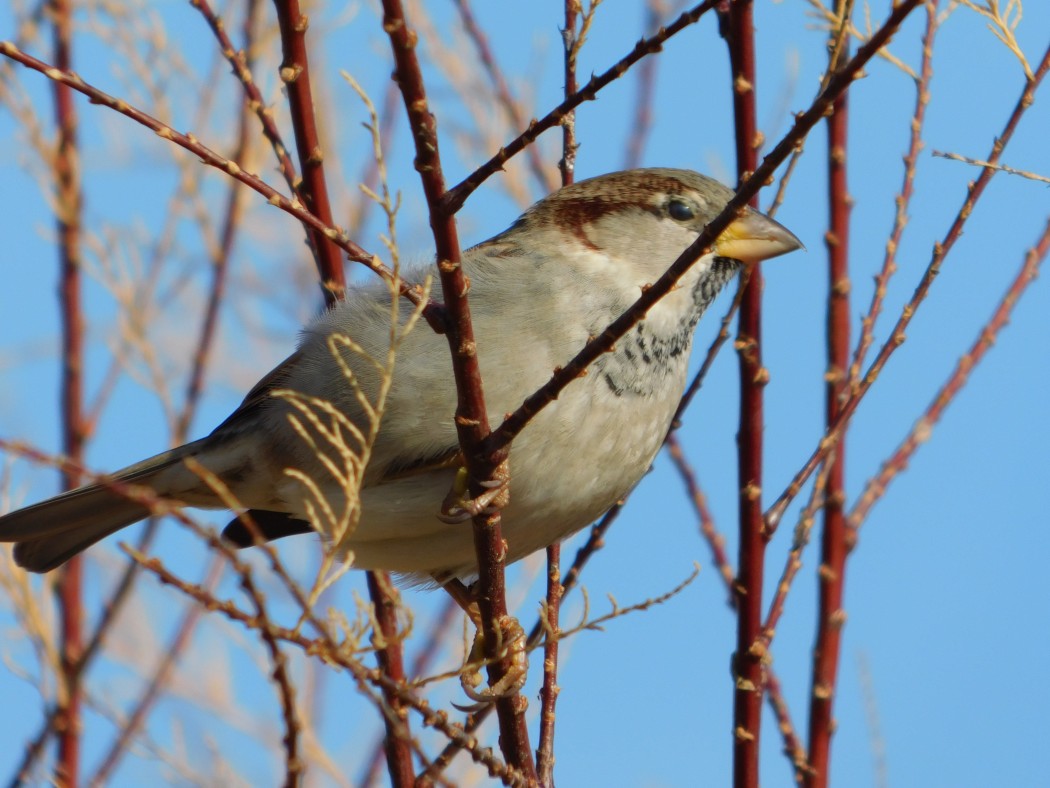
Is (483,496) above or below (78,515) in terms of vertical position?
below

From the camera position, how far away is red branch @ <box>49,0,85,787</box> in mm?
2537

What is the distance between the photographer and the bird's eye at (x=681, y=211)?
9.09 ft

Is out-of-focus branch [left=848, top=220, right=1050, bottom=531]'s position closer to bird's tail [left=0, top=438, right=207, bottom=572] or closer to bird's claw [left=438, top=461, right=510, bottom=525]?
bird's claw [left=438, top=461, right=510, bottom=525]

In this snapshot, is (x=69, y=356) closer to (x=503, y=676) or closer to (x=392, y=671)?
(x=392, y=671)

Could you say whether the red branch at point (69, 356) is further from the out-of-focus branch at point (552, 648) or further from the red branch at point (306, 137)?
the out-of-focus branch at point (552, 648)

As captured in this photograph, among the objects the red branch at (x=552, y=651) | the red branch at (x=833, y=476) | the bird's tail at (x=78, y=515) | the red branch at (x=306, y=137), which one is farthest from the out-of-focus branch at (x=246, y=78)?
the red branch at (x=833, y=476)

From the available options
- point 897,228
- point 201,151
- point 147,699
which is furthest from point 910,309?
point 147,699

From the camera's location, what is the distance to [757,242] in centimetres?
252

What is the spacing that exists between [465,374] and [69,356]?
1.50 meters

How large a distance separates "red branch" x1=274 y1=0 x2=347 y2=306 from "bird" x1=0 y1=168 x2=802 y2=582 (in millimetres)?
89

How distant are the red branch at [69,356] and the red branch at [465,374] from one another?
922mm

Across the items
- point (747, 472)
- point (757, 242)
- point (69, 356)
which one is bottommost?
point (747, 472)

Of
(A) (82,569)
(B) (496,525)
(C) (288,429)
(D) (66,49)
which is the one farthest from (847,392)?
(D) (66,49)

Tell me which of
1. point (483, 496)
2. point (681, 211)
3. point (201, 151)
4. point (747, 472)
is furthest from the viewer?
point (681, 211)
